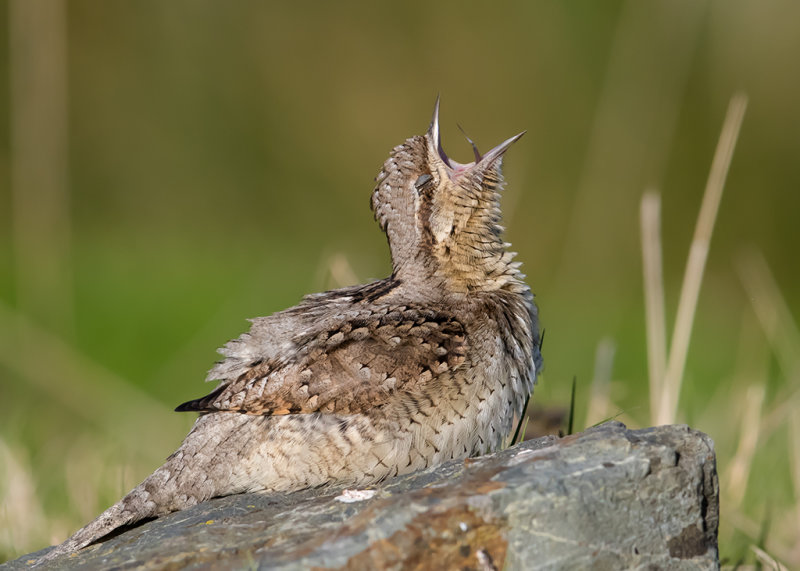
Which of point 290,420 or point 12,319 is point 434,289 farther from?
point 12,319

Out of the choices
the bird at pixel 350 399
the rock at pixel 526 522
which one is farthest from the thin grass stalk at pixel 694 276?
the rock at pixel 526 522

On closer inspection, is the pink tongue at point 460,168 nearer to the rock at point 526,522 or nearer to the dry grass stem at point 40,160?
the rock at point 526,522

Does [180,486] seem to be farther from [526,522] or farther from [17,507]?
[17,507]

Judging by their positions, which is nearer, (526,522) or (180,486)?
(526,522)

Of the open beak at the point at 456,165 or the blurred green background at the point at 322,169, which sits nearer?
the open beak at the point at 456,165

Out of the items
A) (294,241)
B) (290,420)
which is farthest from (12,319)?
(290,420)

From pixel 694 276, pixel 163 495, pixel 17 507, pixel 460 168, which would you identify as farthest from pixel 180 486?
pixel 694 276
